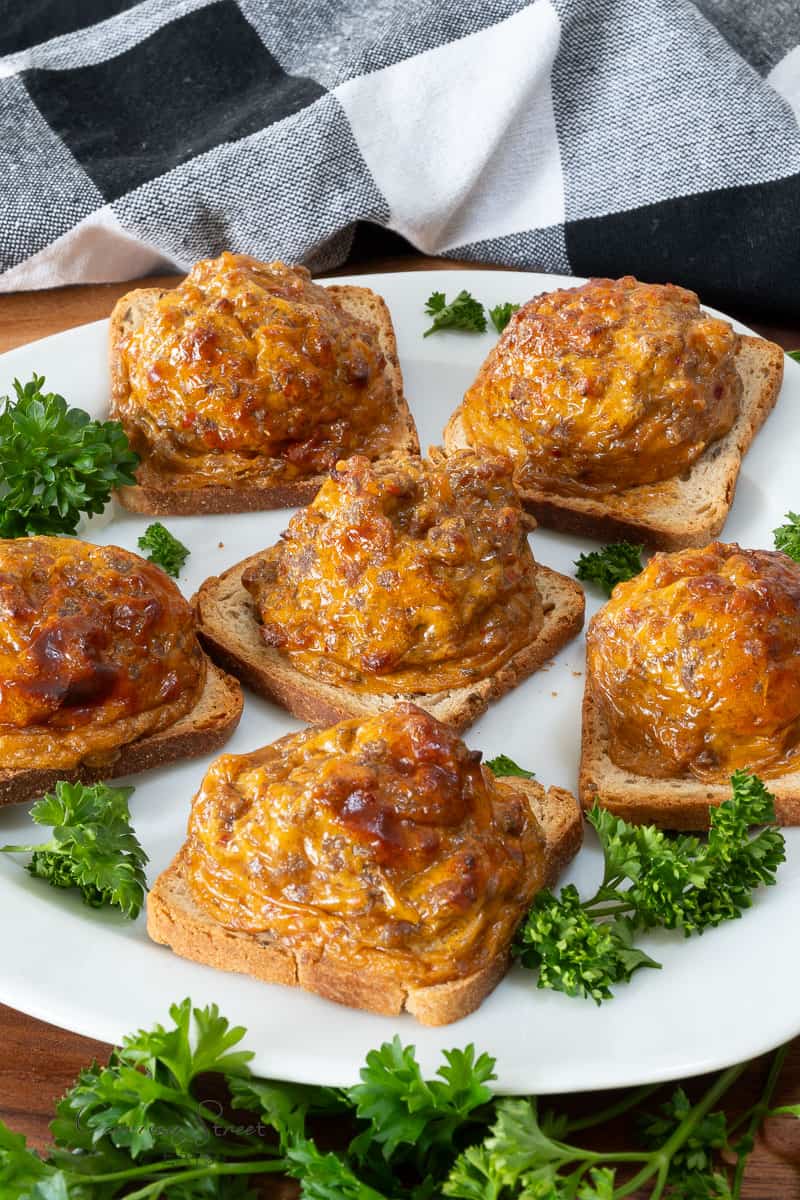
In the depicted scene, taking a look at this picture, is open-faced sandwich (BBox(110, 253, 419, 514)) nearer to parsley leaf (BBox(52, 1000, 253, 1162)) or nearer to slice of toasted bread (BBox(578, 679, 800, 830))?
slice of toasted bread (BBox(578, 679, 800, 830))

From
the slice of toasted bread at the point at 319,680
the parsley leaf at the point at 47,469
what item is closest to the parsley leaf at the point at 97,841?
the slice of toasted bread at the point at 319,680

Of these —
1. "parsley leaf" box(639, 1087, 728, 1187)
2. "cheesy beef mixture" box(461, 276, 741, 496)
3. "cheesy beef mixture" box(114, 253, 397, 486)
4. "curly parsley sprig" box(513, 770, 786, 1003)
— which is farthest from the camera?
"cheesy beef mixture" box(114, 253, 397, 486)

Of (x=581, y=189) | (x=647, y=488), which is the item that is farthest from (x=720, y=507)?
(x=581, y=189)

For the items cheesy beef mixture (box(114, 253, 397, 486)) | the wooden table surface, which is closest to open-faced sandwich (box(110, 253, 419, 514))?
cheesy beef mixture (box(114, 253, 397, 486))

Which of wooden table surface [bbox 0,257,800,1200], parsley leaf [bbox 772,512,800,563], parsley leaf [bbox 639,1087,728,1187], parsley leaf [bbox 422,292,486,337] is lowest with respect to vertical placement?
wooden table surface [bbox 0,257,800,1200]

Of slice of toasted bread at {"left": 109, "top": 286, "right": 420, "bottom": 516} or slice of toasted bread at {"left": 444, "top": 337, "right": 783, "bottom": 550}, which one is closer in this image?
slice of toasted bread at {"left": 444, "top": 337, "right": 783, "bottom": 550}

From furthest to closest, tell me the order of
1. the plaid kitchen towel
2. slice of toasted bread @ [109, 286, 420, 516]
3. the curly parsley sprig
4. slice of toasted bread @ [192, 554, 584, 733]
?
the plaid kitchen towel → slice of toasted bread @ [109, 286, 420, 516] → slice of toasted bread @ [192, 554, 584, 733] → the curly parsley sprig

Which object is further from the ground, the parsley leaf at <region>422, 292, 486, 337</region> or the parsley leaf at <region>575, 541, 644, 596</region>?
the parsley leaf at <region>422, 292, 486, 337</region>

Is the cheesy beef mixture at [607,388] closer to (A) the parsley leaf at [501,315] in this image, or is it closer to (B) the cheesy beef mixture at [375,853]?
(A) the parsley leaf at [501,315]
